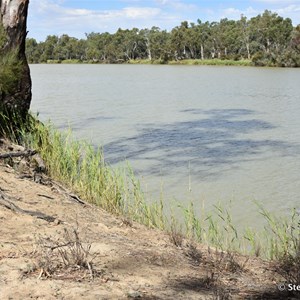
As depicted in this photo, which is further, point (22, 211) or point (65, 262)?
point (22, 211)

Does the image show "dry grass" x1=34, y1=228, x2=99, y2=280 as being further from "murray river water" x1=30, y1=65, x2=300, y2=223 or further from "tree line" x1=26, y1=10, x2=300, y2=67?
"tree line" x1=26, y1=10, x2=300, y2=67

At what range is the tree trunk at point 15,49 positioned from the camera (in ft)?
24.1

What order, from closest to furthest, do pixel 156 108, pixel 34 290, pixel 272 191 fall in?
pixel 34 290 < pixel 272 191 < pixel 156 108

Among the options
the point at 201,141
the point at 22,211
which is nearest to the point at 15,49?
the point at 22,211

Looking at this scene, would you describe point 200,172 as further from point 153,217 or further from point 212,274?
point 212,274

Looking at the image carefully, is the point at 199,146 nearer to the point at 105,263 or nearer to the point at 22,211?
the point at 22,211

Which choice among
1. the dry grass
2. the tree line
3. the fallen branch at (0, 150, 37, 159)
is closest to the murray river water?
the fallen branch at (0, 150, 37, 159)

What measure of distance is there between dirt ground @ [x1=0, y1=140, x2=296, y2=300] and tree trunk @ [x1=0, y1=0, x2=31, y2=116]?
316 centimetres

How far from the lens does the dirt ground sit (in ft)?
8.96

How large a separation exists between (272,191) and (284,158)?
2.31 metres

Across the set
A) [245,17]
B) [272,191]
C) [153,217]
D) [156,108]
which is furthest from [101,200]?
[245,17]

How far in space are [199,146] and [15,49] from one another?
14.4ft

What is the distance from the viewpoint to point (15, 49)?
7555 millimetres

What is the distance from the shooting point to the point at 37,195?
4730 millimetres
